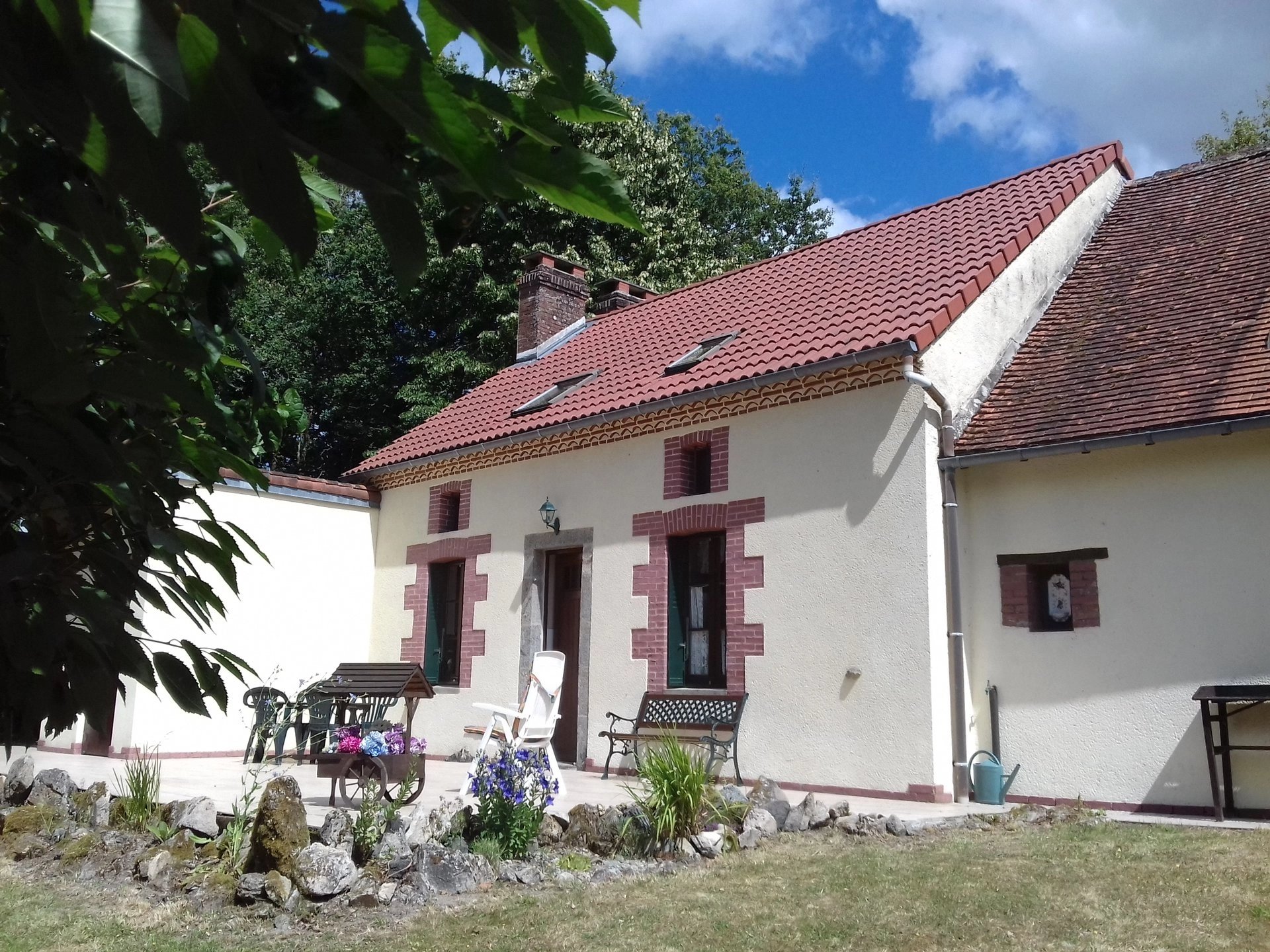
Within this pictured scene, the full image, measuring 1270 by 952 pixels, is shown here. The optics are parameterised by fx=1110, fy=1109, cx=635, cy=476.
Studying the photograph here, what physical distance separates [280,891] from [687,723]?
5202mm

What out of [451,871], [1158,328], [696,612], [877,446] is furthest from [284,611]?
[1158,328]

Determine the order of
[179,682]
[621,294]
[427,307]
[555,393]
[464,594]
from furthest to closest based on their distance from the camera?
[427,307] → [621,294] → [555,393] → [464,594] → [179,682]

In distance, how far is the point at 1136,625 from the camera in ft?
28.2

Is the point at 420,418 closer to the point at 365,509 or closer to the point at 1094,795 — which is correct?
the point at 365,509

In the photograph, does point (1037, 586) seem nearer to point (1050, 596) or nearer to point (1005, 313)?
point (1050, 596)

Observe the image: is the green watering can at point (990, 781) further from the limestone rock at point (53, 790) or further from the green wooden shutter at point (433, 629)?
the green wooden shutter at point (433, 629)

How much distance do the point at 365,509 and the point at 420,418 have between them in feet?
23.9

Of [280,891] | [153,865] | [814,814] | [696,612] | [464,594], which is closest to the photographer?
[280,891]

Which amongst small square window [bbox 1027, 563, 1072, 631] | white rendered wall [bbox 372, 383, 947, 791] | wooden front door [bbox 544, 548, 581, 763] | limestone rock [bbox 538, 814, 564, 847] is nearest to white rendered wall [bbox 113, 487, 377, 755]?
wooden front door [bbox 544, 548, 581, 763]

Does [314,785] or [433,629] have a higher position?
[433,629]

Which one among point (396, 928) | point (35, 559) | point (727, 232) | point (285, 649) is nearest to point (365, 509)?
point (285, 649)

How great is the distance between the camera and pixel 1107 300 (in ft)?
35.1

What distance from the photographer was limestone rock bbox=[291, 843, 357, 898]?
551 cm

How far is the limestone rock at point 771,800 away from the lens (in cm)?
737
